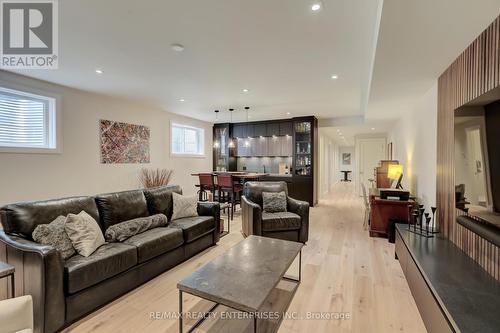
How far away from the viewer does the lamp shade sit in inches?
192

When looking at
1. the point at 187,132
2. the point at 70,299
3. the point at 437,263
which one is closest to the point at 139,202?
the point at 70,299

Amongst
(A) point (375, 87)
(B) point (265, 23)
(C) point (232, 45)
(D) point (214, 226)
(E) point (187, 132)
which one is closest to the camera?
(B) point (265, 23)

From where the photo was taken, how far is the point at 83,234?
2.22 m

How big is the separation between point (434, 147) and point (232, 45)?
293 cm

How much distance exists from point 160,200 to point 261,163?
5.09 m

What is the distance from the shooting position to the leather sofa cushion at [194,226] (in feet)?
9.98

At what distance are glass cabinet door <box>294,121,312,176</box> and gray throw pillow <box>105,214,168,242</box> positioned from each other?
475cm

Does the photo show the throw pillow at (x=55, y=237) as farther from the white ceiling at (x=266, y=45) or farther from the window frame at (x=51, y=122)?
the window frame at (x=51, y=122)

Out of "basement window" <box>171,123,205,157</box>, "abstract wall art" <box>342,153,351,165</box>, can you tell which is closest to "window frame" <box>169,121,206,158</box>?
"basement window" <box>171,123,205,157</box>

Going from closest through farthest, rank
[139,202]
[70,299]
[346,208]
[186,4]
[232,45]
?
1. [70,299]
2. [186,4]
3. [232,45]
4. [139,202]
5. [346,208]

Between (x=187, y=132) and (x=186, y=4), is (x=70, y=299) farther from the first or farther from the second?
(x=187, y=132)

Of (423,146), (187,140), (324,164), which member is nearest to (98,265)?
(423,146)

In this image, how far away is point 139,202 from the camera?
3.10 meters

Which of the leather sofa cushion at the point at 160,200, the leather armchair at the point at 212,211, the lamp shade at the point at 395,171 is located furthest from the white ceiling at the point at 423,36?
the leather sofa cushion at the point at 160,200
